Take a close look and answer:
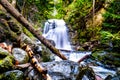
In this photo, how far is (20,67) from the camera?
18.3 feet

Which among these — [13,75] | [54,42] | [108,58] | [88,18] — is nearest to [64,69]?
[13,75]

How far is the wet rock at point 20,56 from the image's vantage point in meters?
6.40

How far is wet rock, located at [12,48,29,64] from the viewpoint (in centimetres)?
640

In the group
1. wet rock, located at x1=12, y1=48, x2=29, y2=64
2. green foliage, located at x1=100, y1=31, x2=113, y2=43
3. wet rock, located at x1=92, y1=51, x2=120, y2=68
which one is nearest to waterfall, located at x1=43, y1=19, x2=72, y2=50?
green foliage, located at x1=100, y1=31, x2=113, y2=43

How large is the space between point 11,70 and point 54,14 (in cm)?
2697

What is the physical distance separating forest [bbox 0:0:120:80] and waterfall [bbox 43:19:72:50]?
0.30m

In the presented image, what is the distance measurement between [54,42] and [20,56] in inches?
305

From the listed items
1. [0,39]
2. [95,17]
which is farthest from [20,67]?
[95,17]

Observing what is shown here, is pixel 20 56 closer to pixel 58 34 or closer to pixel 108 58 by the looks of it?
pixel 108 58

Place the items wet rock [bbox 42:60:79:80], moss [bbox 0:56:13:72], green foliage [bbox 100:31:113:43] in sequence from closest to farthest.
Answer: moss [bbox 0:56:13:72], wet rock [bbox 42:60:79:80], green foliage [bbox 100:31:113:43]

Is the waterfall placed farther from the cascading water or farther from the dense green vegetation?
the dense green vegetation

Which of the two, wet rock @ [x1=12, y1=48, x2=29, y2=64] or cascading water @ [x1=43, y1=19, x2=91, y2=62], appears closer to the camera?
wet rock @ [x1=12, y1=48, x2=29, y2=64]

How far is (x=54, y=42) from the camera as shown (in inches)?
565

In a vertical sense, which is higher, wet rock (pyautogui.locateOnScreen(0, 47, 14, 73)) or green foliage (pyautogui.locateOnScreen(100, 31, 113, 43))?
wet rock (pyautogui.locateOnScreen(0, 47, 14, 73))
